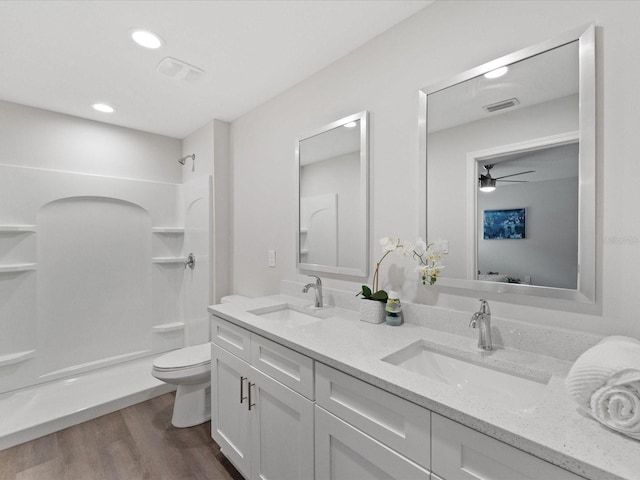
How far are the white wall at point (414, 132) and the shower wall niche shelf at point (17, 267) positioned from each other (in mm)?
1608

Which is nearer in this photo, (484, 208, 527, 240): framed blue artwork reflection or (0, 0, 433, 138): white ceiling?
(484, 208, 527, 240): framed blue artwork reflection

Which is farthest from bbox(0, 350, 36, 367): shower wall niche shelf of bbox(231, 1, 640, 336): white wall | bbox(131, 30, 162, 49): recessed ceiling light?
bbox(131, 30, 162, 49): recessed ceiling light

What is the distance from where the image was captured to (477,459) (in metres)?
0.76

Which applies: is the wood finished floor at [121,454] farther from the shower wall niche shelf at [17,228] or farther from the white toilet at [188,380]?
the shower wall niche shelf at [17,228]

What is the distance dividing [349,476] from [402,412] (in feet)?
1.24

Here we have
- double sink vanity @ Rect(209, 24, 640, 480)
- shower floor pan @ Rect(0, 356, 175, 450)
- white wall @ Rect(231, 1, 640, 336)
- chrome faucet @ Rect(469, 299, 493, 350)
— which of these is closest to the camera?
double sink vanity @ Rect(209, 24, 640, 480)

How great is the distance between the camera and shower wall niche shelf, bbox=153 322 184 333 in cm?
320

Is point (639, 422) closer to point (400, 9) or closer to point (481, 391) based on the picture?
point (481, 391)

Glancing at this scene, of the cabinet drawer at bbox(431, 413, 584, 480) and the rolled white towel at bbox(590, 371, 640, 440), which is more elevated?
the rolled white towel at bbox(590, 371, 640, 440)

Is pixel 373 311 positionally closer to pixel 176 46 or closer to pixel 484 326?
pixel 484 326

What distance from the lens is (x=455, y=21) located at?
1360mm

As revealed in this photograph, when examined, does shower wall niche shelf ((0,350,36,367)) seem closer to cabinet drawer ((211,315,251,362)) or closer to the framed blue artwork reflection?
cabinet drawer ((211,315,251,362))

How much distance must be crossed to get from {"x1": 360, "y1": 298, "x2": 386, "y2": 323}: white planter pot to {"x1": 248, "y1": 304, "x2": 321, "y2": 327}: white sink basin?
37cm

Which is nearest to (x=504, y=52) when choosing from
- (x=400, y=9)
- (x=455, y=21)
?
(x=455, y=21)
